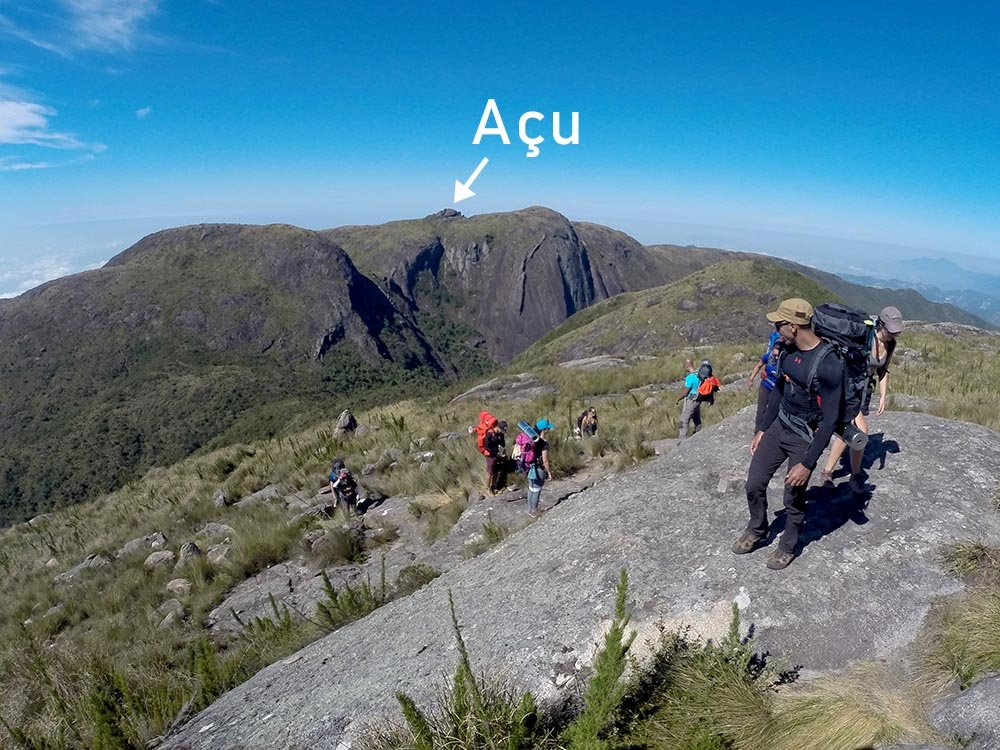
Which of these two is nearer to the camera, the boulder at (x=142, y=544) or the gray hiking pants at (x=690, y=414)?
the gray hiking pants at (x=690, y=414)

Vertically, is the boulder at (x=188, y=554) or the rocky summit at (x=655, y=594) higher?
the rocky summit at (x=655, y=594)

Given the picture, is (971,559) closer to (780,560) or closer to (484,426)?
(780,560)

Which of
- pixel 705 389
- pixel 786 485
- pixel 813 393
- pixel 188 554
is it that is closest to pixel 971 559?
pixel 786 485

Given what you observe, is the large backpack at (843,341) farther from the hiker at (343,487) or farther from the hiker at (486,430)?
the hiker at (343,487)

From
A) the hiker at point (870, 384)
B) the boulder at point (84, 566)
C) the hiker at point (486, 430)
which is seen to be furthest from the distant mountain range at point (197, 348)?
the hiker at point (870, 384)

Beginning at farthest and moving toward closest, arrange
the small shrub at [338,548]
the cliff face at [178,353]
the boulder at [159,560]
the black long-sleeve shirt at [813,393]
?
1. the cliff face at [178,353]
2. the boulder at [159,560]
3. the small shrub at [338,548]
4. the black long-sleeve shirt at [813,393]

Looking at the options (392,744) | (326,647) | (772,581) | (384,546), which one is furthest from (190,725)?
(772,581)

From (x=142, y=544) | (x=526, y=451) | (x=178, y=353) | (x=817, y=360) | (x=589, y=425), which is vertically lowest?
(x=178, y=353)

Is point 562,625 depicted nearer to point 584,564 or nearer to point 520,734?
point 584,564
